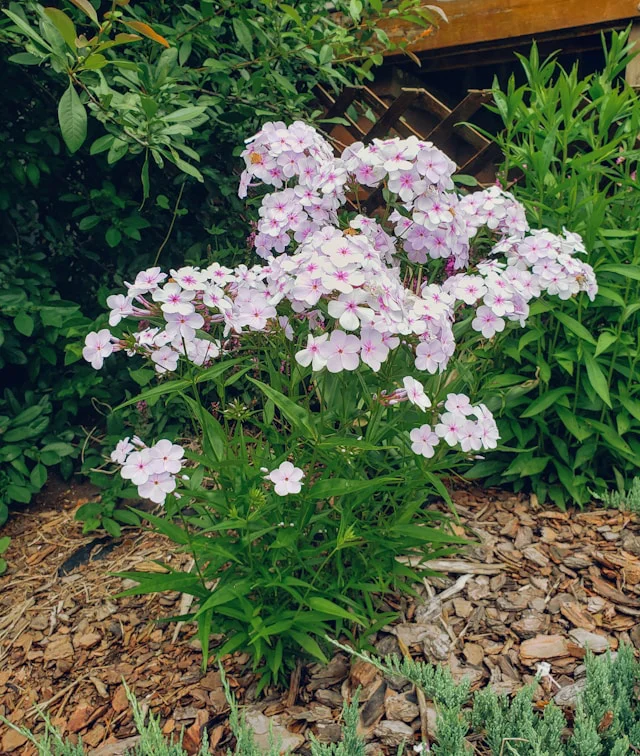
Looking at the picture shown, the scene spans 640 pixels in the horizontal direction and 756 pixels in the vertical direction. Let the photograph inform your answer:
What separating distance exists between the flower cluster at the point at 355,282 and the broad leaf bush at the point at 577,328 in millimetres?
462

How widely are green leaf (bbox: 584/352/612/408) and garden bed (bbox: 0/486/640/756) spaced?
0.43 metres

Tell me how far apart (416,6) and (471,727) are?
2.49 meters

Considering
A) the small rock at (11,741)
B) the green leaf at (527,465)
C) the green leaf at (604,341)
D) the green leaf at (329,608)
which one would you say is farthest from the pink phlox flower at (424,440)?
the small rock at (11,741)

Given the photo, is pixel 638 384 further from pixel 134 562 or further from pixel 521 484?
pixel 134 562

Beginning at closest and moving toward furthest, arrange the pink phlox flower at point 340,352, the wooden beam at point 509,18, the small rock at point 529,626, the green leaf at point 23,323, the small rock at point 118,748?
1. the pink phlox flower at point 340,352
2. the small rock at point 118,748
3. the small rock at point 529,626
4. the green leaf at point 23,323
5. the wooden beam at point 509,18

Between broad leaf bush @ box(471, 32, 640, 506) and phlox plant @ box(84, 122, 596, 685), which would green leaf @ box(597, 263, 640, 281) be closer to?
broad leaf bush @ box(471, 32, 640, 506)

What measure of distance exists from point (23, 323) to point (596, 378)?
1.91 m

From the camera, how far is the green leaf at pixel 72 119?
69.8 inches

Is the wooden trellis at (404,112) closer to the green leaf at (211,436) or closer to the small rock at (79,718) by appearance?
the green leaf at (211,436)

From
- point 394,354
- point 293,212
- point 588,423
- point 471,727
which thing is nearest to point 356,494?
point 394,354

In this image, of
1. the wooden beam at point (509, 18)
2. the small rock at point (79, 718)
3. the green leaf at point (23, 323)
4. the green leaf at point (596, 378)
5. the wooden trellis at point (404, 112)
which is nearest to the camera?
the small rock at point (79, 718)

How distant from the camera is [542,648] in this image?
1.78m

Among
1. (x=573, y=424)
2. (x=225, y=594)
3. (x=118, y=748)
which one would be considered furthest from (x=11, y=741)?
(x=573, y=424)

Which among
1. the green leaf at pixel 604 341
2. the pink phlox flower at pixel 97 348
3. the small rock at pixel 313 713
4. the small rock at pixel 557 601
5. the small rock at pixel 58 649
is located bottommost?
the small rock at pixel 58 649
